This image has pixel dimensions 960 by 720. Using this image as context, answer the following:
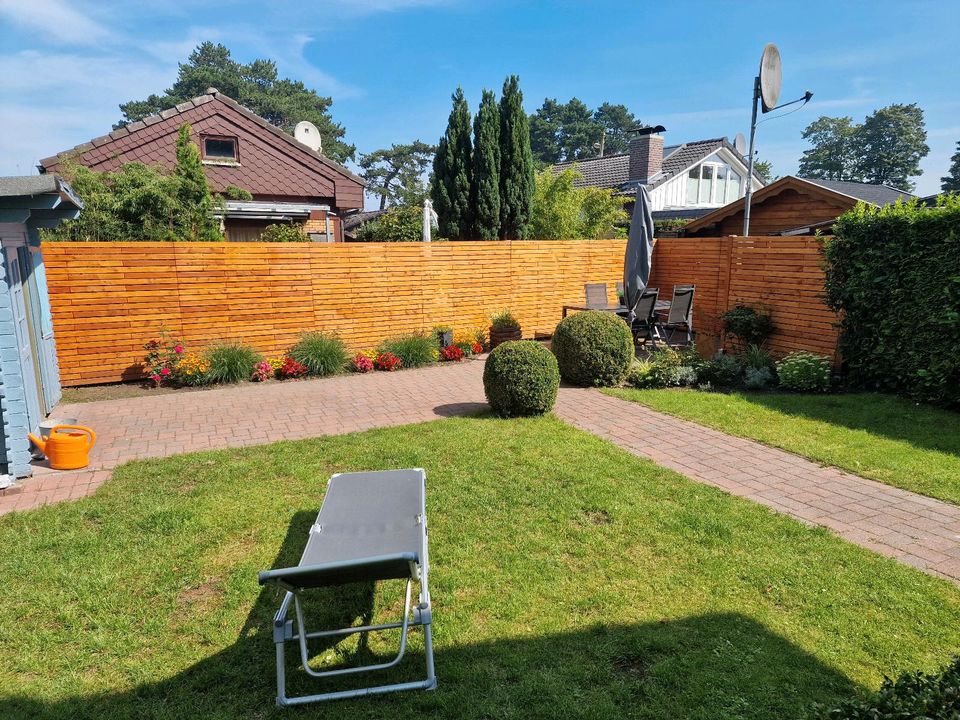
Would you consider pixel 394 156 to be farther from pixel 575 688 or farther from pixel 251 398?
pixel 575 688

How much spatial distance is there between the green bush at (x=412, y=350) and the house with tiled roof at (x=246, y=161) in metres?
7.20

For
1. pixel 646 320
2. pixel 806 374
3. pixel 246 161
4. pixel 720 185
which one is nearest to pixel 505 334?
pixel 646 320

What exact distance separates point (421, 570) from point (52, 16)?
9406 mm

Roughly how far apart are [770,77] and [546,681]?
11858mm

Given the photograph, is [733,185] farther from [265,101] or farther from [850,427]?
[265,101]

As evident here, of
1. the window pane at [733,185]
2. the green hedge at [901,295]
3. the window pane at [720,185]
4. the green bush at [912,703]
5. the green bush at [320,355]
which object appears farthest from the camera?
the window pane at [733,185]

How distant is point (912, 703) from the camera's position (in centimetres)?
181

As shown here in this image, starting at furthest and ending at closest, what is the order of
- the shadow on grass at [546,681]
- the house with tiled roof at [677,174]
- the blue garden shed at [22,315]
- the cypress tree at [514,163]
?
the house with tiled roof at [677,174] < the cypress tree at [514,163] < the blue garden shed at [22,315] < the shadow on grass at [546,681]

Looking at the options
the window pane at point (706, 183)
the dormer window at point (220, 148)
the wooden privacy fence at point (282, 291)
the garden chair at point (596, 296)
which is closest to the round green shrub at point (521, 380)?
the wooden privacy fence at point (282, 291)

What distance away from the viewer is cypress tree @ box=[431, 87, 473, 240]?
49.2 feet

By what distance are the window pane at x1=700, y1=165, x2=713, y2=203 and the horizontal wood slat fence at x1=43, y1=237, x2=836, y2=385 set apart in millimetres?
19069

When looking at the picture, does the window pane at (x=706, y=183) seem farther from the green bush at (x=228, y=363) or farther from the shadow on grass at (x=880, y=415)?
the green bush at (x=228, y=363)

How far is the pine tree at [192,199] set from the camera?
A: 10852mm

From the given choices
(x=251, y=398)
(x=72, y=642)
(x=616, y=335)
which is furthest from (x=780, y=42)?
(x=72, y=642)
